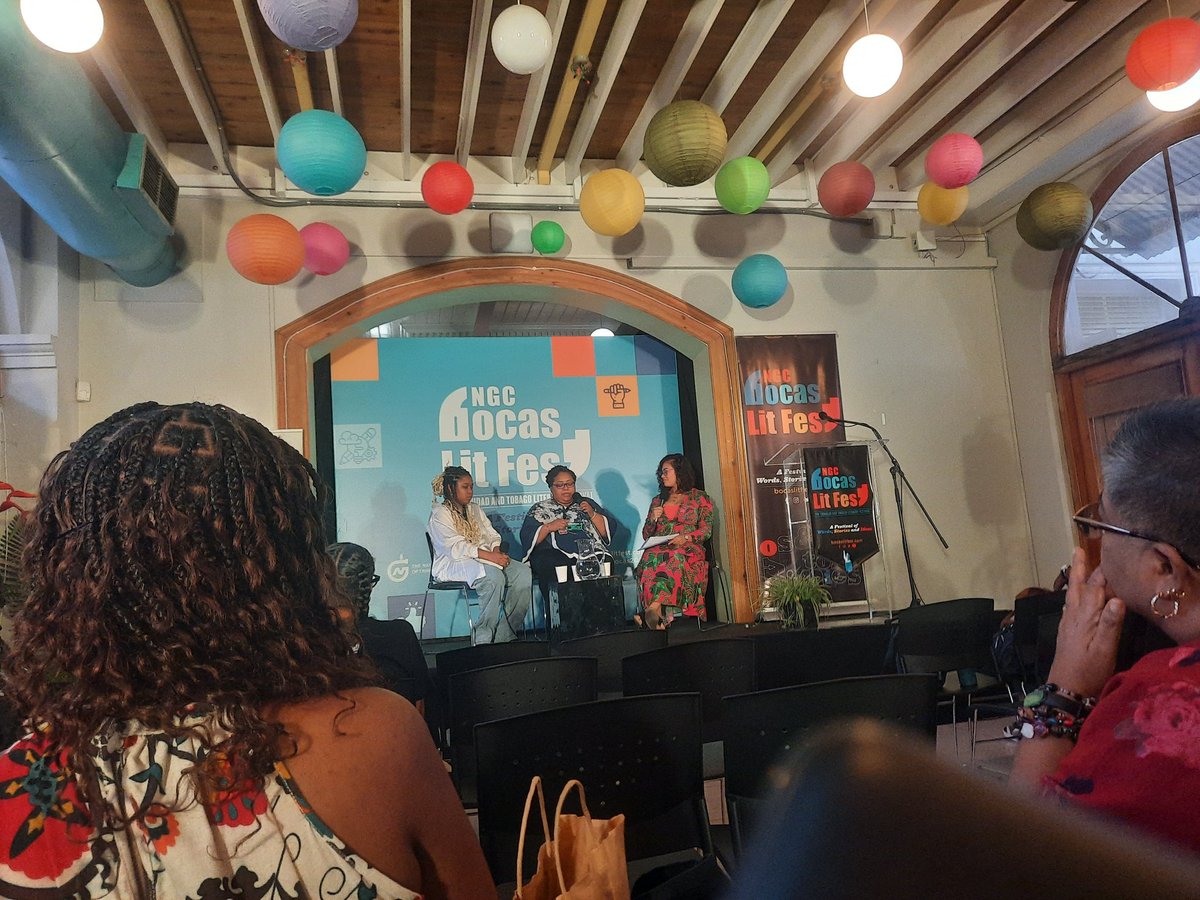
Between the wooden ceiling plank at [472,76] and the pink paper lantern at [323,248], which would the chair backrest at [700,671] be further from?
the pink paper lantern at [323,248]

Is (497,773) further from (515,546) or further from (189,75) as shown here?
(515,546)

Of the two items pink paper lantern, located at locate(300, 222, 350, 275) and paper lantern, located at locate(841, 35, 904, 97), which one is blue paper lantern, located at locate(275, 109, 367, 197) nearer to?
pink paper lantern, located at locate(300, 222, 350, 275)

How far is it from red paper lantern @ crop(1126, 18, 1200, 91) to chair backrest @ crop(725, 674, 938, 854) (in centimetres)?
333

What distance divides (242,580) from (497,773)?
1.06 m

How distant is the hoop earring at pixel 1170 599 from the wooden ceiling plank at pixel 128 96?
5183 mm

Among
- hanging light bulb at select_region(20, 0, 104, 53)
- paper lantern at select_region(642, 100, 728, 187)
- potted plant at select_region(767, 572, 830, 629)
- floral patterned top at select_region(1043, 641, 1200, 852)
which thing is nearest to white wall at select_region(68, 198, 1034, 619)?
potted plant at select_region(767, 572, 830, 629)

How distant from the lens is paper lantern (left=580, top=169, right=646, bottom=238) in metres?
5.18

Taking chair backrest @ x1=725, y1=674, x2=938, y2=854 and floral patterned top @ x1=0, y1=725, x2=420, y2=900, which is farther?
chair backrest @ x1=725, y1=674, x2=938, y2=854

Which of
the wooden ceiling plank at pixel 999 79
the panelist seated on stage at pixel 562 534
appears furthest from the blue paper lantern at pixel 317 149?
the wooden ceiling plank at pixel 999 79

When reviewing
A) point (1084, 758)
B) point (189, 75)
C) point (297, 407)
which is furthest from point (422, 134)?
point (1084, 758)

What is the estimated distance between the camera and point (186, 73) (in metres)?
4.90

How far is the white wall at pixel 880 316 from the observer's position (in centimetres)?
632

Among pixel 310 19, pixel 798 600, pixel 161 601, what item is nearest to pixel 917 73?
pixel 798 600

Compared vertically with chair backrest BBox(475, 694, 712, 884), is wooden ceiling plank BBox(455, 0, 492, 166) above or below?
above
